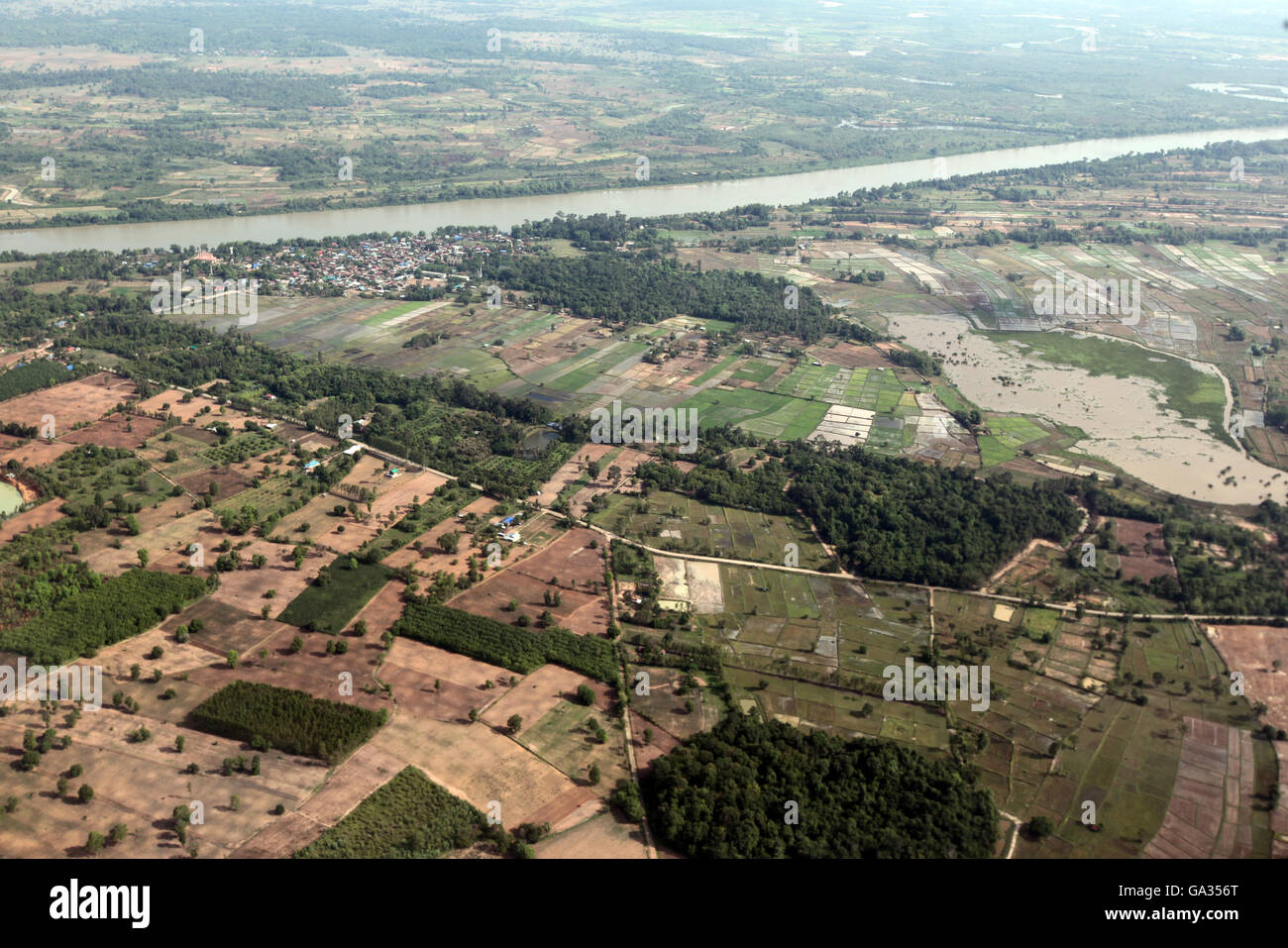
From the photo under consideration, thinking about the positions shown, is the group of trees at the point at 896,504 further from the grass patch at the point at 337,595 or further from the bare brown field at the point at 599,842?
the bare brown field at the point at 599,842

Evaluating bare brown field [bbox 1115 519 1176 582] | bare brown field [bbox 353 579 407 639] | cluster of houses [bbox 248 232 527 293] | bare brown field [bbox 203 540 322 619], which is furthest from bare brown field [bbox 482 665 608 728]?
cluster of houses [bbox 248 232 527 293]

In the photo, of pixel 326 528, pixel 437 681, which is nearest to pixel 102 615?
pixel 326 528

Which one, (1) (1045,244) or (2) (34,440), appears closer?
(2) (34,440)

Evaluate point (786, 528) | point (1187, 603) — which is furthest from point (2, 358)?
point (1187, 603)

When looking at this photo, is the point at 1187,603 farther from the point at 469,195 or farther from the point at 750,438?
the point at 469,195

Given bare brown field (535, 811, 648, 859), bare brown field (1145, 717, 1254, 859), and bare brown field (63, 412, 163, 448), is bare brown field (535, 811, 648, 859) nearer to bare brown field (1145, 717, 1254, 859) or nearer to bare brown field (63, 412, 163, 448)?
bare brown field (1145, 717, 1254, 859)
